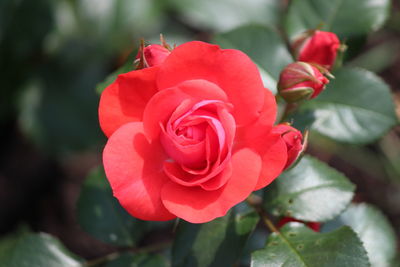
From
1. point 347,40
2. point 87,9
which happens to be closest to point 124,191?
point 347,40

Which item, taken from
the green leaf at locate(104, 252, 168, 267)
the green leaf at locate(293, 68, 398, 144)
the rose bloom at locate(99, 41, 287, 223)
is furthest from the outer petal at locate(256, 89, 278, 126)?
the green leaf at locate(104, 252, 168, 267)

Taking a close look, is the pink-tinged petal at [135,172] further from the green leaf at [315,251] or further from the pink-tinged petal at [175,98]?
the green leaf at [315,251]

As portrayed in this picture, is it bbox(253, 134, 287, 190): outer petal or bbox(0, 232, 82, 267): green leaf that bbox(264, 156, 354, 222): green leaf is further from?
bbox(0, 232, 82, 267): green leaf

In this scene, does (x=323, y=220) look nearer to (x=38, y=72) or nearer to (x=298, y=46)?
Result: (x=298, y=46)

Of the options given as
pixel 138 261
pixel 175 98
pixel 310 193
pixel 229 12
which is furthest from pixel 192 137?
pixel 229 12

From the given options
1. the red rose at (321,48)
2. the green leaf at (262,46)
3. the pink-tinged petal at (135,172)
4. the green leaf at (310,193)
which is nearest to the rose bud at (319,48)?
the red rose at (321,48)

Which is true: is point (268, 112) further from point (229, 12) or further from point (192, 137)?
point (229, 12)
